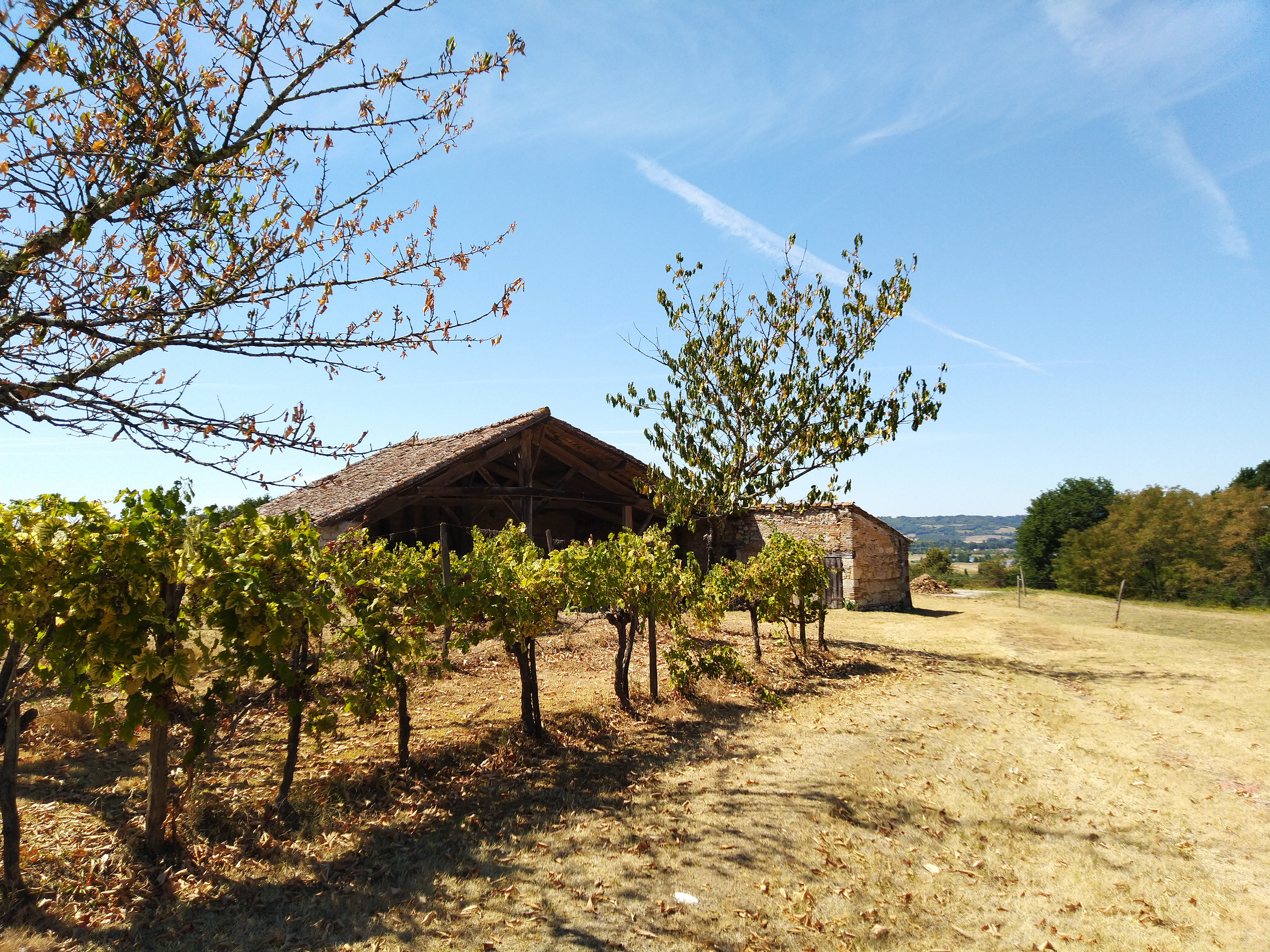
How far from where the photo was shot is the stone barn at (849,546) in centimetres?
2197

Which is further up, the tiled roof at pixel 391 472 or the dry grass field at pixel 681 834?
the tiled roof at pixel 391 472

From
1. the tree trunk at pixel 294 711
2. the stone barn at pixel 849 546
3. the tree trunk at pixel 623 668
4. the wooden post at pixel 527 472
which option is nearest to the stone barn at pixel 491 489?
the wooden post at pixel 527 472

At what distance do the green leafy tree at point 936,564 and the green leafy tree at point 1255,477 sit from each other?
57.1 feet

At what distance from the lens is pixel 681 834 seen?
228 inches

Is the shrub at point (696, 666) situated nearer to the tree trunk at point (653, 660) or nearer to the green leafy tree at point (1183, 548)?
the tree trunk at point (653, 660)

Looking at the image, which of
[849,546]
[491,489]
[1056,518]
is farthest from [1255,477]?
[491,489]

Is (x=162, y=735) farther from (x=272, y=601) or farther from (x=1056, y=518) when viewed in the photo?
(x=1056, y=518)

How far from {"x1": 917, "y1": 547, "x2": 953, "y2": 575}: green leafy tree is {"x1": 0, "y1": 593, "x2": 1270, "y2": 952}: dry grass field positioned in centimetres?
3649

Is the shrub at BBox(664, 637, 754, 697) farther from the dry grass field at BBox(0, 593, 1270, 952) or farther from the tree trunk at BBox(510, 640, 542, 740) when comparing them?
the tree trunk at BBox(510, 640, 542, 740)

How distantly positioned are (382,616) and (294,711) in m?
0.92

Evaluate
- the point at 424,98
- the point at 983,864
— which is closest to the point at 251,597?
the point at 424,98

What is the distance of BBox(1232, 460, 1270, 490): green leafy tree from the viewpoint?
4394 centimetres

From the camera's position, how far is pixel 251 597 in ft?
15.9

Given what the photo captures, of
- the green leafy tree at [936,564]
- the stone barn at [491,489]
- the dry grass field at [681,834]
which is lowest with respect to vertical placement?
the dry grass field at [681,834]
